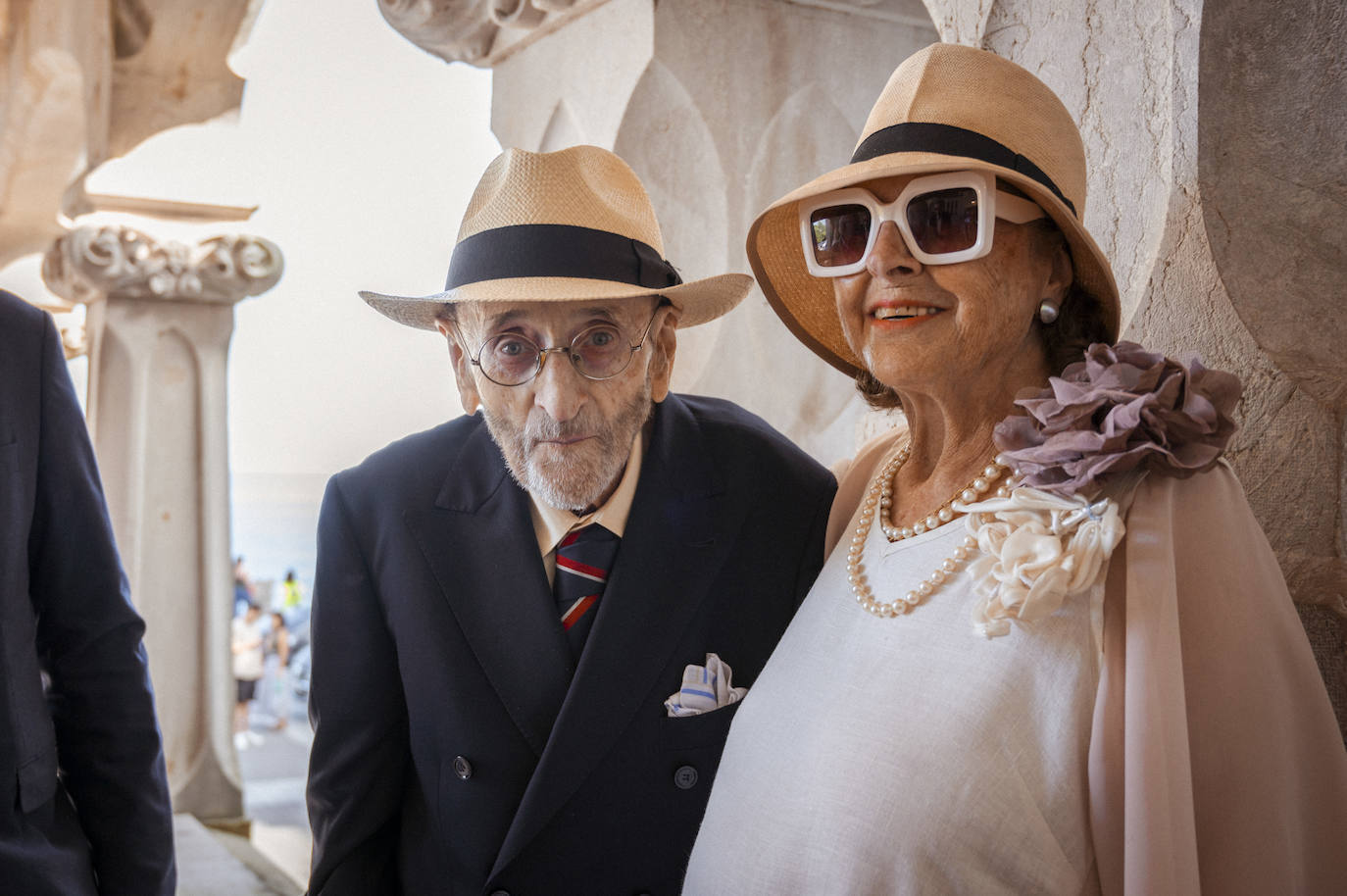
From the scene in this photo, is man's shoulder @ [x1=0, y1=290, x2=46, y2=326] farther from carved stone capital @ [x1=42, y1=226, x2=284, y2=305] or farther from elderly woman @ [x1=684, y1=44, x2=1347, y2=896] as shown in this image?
carved stone capital @ [x1=42, y1=226, x2=284, y2=305]

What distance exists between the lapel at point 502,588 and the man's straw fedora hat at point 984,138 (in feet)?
2.12

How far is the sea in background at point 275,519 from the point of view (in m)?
38.8

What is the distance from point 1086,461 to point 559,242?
833 mm

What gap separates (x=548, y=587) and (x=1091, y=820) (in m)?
0.83

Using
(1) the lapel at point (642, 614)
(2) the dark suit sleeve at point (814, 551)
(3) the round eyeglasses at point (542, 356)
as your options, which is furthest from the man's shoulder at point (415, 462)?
(2) the dark suit sleeve at point (814, 551)

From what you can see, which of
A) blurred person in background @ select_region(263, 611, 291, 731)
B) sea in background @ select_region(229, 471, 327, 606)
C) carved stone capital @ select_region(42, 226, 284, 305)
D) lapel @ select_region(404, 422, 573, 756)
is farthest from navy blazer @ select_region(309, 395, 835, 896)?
sea in background @ select_region(229, 471, 327, 606)

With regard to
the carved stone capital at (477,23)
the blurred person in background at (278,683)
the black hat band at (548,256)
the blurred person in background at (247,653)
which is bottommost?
the blurred person in background at (278,683)

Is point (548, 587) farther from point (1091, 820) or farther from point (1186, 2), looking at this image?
point (1186, 2)

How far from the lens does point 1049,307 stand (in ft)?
4.82

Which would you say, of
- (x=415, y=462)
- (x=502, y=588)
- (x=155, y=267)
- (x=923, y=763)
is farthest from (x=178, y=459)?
(x=923, y=763)

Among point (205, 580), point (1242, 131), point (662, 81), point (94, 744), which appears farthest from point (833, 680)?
point (205, 580)

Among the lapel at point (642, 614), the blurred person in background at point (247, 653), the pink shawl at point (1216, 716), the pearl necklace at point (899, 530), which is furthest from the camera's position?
the blurred person in background at point (247, 653)

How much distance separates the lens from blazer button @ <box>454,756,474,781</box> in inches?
65.1

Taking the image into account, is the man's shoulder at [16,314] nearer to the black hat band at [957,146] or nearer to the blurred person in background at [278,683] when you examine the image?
the black hat band at [957,146]
